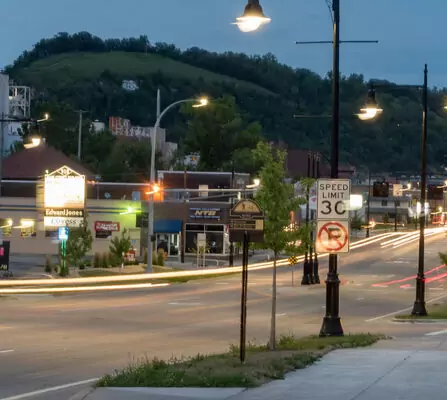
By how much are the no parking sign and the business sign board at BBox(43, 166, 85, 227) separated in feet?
134

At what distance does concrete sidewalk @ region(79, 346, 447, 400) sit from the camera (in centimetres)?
1381

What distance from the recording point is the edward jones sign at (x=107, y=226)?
7950 centimetres

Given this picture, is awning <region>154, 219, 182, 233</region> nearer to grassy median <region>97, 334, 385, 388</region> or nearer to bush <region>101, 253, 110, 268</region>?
bush <region>101, 253, 110, 268</region>

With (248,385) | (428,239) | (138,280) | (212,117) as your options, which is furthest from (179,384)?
(212,117)

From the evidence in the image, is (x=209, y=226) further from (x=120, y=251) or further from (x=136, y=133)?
(x=136, y=133)

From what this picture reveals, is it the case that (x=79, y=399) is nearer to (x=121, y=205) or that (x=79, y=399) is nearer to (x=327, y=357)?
(x=327, y=357)

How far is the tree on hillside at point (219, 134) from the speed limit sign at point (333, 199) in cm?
11387

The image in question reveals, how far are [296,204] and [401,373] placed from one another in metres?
5.59

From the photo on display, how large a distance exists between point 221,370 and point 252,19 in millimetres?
5218

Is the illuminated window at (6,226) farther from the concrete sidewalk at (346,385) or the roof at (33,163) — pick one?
the concrete sidewalk at (346,385)

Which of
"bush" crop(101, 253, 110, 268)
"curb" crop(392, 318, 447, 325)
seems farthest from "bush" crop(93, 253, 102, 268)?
"curb" crop(392, 318, 447, 325)

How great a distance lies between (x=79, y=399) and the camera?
14008 mm

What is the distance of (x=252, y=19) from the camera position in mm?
15203

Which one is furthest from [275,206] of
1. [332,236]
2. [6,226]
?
[6,226]
